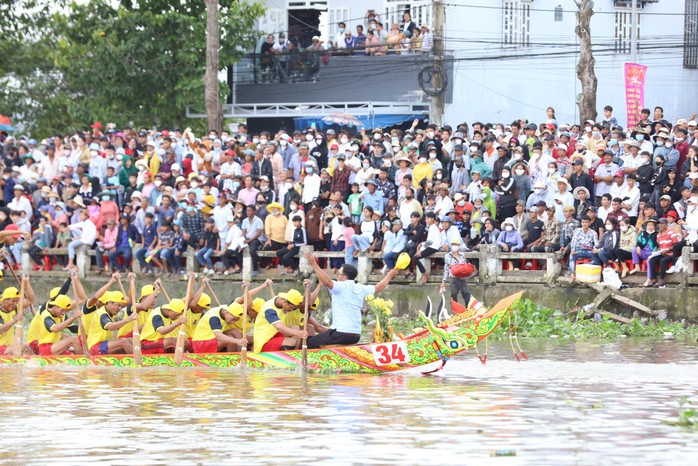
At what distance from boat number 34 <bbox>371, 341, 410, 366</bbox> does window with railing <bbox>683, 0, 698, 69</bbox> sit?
69.6ft

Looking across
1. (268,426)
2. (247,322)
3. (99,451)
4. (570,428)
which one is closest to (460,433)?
(570,428)

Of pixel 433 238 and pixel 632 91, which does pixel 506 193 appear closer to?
pixel 433 238

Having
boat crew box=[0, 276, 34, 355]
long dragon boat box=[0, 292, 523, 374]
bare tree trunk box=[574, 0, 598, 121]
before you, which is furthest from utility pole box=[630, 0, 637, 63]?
boat crew box=[0, 276, 34, 355]

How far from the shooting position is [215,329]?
1916 centimetres

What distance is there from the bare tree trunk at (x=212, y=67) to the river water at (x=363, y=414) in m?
14.3

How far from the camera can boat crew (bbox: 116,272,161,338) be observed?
19.5 m

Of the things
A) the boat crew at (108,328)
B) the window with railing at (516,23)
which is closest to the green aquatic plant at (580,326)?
the boat crew at (108,328)

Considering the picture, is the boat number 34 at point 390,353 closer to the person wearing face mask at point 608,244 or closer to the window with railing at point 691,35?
the person wearing face mask at point 608,244

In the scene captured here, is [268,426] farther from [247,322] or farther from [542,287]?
[542,287]

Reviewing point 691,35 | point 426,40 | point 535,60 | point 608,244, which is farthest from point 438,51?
point 608,244

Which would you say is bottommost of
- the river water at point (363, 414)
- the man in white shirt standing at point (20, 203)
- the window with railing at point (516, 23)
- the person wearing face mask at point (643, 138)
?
the river water at point (363, 414)

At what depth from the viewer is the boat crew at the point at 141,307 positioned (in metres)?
19.5

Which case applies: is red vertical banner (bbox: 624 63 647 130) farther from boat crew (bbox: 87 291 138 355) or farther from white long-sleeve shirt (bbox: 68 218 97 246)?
boat crew (bbox: 87 291 138 355)

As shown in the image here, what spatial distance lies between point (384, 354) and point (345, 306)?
2.91 ft
